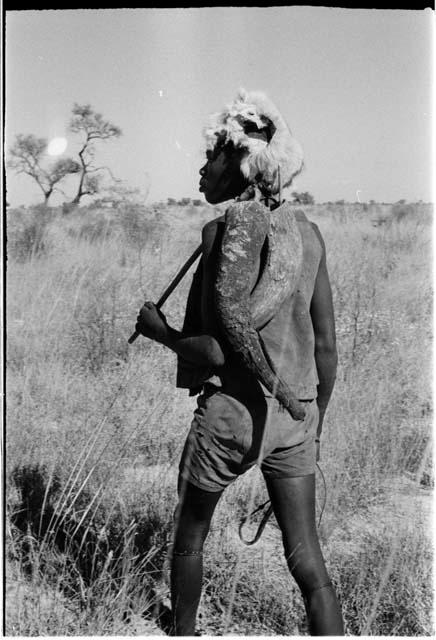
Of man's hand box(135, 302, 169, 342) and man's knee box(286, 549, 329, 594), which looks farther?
man's hand box(135, 302, 169, 342)

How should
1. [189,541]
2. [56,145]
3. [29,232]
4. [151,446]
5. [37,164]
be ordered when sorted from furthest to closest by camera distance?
1. [29,232]
2. [151,446]
3. [37,164]
4. [56,145]
5. [189,541]

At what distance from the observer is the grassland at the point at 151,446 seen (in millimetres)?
2754

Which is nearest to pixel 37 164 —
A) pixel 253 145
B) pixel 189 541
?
pixel 253 145

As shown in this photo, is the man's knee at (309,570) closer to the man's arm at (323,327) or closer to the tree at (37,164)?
the man's arm at (323,327)

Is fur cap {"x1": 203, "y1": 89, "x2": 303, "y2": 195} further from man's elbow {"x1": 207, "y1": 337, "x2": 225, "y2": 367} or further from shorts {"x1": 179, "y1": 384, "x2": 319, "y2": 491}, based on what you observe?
shorts {"x1": 179, "y1": 384, "x2": 319, "y2": 491}

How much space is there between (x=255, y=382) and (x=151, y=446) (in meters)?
1.96

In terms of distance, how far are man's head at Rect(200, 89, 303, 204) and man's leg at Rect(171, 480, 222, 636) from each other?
901 mm

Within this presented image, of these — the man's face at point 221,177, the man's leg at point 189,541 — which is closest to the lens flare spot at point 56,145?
the man's face at point 221,177

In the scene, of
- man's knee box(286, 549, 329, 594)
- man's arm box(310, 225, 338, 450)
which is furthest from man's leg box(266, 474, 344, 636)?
man's arm box(310, 225, 338, 450)

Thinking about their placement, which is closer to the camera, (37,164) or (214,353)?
(214,353)

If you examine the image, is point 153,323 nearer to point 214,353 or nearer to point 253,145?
point 214,353

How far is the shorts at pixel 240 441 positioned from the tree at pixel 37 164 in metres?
1.55

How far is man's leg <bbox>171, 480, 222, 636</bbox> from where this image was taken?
2.12 m

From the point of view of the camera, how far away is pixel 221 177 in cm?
210
